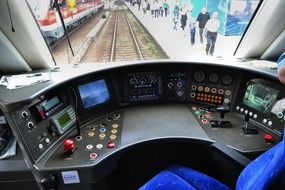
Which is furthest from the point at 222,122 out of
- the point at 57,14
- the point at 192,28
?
the point at 57,14

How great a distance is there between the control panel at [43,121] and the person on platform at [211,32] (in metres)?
1.27

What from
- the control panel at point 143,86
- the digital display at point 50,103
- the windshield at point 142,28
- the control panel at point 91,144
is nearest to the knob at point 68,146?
the control panel at point 91,144

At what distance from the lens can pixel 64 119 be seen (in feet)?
4.52

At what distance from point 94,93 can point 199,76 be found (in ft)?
2.67

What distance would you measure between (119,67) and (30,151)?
0.80m

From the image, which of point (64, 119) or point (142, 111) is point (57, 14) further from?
point (142, 111)

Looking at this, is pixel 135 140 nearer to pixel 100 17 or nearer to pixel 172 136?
pixel 172 136

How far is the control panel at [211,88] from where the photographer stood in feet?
5.32

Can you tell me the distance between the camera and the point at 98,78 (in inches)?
62.6

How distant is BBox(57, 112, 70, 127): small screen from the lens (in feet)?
4.42

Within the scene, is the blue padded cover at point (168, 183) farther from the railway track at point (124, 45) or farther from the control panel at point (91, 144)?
the railway track at point (124, 45)

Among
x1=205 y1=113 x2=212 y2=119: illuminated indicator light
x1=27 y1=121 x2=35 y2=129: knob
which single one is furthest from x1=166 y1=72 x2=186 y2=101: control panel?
x1=27 y1=121 x2=35 y2=129: knob

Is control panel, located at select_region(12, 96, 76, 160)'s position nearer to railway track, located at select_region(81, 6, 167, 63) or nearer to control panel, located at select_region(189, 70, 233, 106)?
railway track, located at select_region(81, 6, 167, 63)

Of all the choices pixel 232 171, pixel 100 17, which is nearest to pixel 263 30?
pixel 232 171
